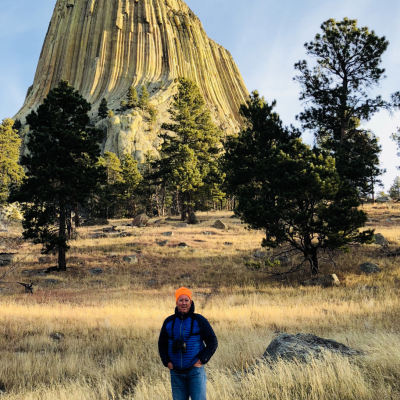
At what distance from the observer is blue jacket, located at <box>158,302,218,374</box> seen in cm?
323

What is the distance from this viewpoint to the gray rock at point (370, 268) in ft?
48.0

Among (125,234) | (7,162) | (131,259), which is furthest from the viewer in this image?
(7,162)

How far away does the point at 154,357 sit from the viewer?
633 cm

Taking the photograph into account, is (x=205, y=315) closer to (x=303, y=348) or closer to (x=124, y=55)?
(x=303, y=348)

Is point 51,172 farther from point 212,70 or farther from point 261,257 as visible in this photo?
point 212,70

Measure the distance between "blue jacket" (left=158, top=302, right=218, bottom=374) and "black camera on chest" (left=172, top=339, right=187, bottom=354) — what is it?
3cm

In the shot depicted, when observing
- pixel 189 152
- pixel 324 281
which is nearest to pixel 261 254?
pixel 324 281

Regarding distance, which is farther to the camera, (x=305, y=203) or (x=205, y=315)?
(x=305, y=203)

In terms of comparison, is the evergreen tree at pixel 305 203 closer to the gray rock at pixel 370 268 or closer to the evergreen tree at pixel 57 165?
the gray rock at pixel 370 268

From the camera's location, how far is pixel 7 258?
20672mm

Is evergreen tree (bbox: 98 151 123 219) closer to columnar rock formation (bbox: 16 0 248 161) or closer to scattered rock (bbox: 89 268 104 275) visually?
scattered rock (bbox: 89 268 104 275)

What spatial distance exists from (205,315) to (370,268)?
9664 millimetres

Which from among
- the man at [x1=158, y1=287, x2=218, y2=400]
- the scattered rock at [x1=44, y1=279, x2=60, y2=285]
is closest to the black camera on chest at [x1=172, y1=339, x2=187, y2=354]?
the man at [x1=158, y1=287, x2=218, y2=400]

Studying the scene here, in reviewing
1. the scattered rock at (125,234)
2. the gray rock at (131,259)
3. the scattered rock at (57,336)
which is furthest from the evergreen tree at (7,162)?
the scattered rock at (57,336)
